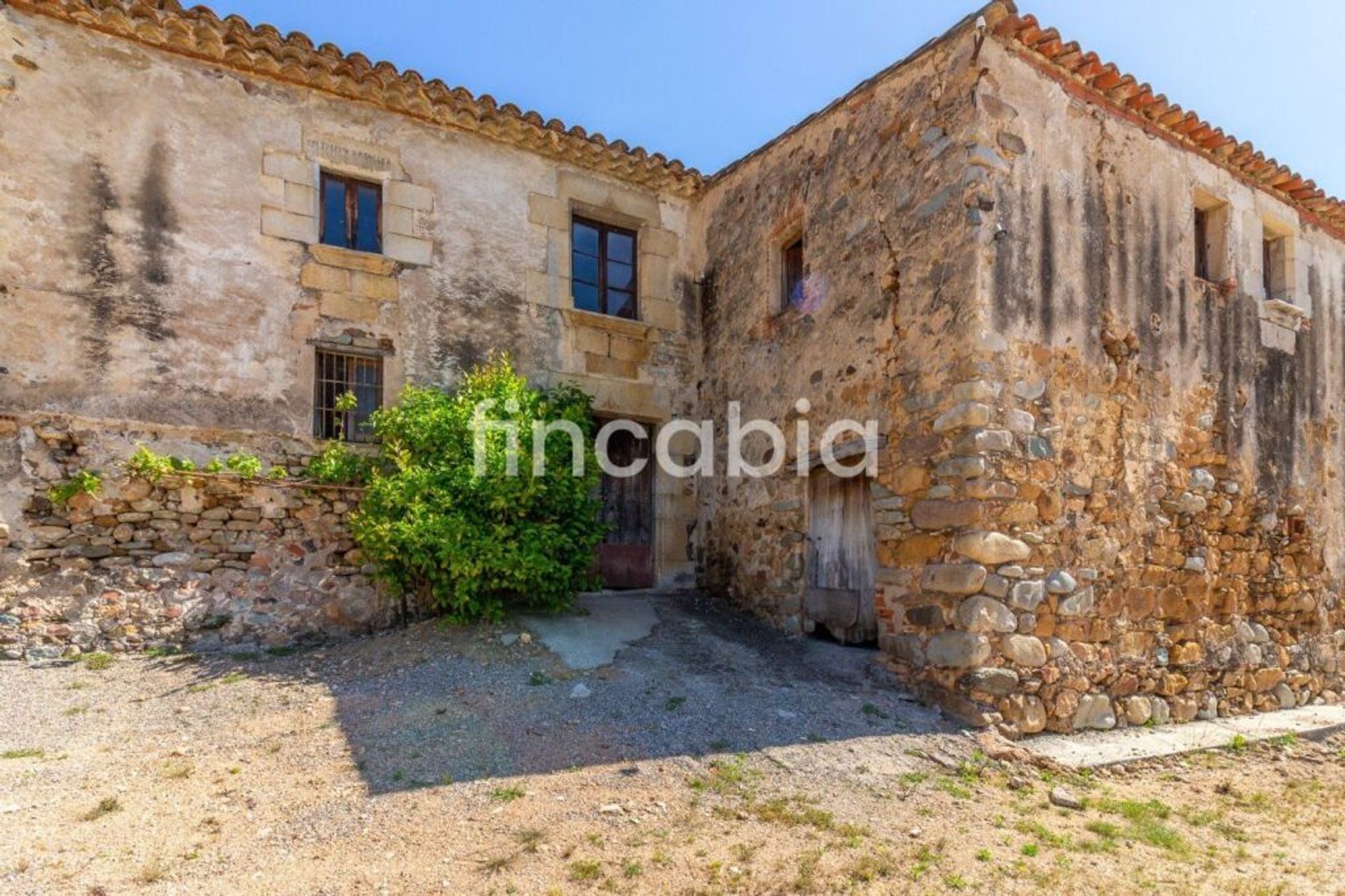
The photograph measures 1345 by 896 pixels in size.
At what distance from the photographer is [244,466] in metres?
6.91

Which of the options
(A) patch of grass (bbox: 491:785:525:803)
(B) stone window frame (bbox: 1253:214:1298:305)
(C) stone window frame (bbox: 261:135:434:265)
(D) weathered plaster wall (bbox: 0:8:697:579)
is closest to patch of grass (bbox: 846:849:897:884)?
(A) patch of grass (bbox: 491:785:525:803)

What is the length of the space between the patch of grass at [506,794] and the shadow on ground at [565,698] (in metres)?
0.18

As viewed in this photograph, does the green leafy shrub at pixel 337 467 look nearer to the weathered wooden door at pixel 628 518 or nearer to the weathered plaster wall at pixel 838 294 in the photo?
the weathered wooden door at pixel 628 518

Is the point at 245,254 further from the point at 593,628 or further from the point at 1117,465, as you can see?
the point at 1117,465

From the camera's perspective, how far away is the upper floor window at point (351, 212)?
7.86 meters

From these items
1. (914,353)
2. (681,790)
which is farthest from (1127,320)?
(681,790)

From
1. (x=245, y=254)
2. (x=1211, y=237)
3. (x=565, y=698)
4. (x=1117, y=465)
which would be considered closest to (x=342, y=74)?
(x=245, y=254)

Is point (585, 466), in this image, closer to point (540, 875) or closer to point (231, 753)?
point (231, 753)

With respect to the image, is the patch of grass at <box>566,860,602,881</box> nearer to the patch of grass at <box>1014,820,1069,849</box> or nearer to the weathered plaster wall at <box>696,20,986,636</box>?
the patch of grass at <box>1014,820,1069,849</box>

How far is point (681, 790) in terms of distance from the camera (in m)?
4.37

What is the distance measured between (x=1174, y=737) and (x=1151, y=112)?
4.86 meters

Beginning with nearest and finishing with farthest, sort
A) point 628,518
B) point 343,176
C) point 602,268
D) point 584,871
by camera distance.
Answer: point 584,871 → point 343,176 → point 628,518 → point 602,268

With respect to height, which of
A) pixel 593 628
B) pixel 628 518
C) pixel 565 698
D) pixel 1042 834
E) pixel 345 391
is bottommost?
pixel 1042 834

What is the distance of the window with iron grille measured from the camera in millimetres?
7637
